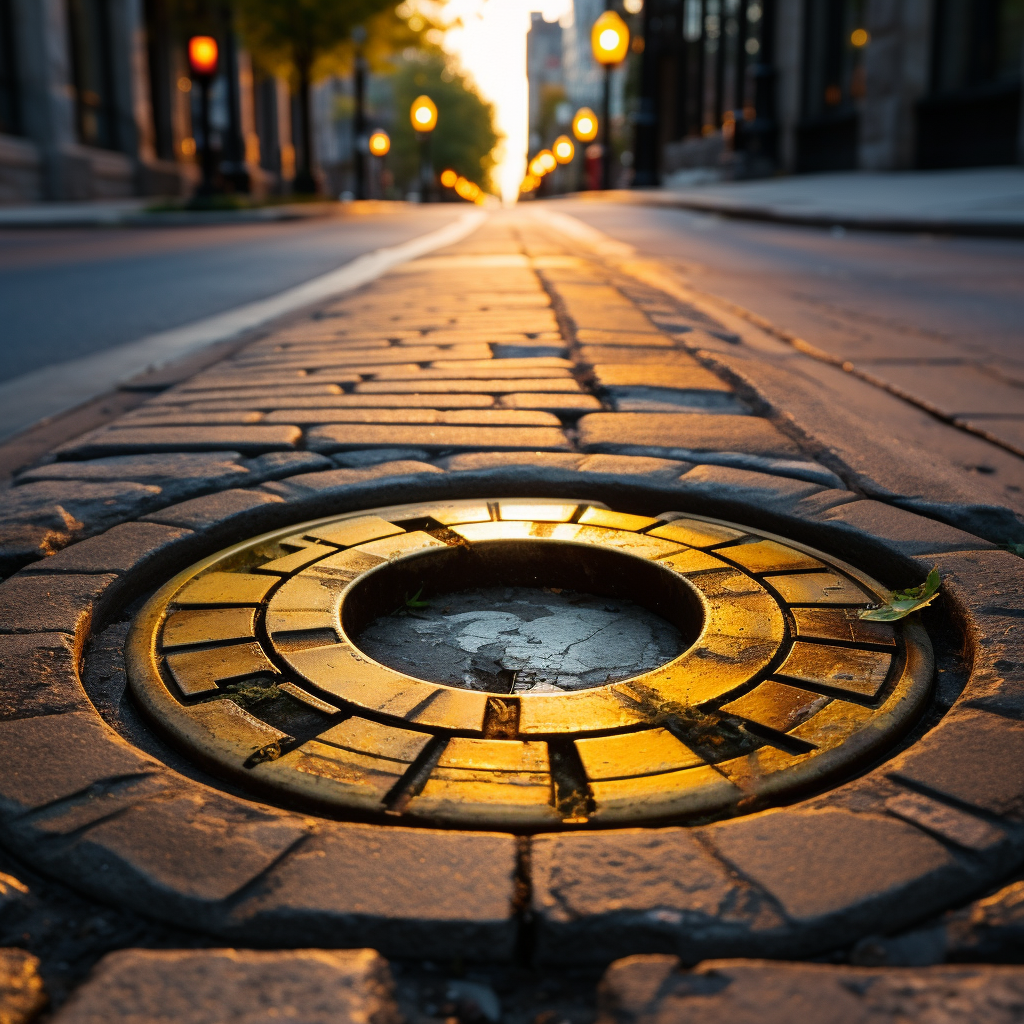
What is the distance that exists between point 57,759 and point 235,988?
442 millimetres

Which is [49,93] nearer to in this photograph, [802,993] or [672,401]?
[672,401]

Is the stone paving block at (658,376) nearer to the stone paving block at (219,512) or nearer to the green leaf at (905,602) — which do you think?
the stone paving block at (219,512)

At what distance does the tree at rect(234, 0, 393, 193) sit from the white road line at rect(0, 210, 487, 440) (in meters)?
18.4

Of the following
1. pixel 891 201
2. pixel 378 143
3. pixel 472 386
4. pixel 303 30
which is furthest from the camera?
pixel 378 143

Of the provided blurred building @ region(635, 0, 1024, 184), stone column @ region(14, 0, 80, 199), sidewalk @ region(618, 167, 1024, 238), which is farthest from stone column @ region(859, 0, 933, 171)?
stone column @ region(14, 0, 80, 199)

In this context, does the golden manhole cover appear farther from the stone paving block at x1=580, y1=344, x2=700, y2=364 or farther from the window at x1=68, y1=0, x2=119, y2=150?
the window at x1=68, y1=0, x2=119, y2=150

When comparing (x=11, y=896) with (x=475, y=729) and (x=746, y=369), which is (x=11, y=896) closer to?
(x=475, y=729)

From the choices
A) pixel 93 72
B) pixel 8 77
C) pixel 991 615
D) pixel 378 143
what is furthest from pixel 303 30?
pixel 991 615

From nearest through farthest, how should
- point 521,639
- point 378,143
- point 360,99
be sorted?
1. point 521,639
2. point 360,99
3. point 378,143

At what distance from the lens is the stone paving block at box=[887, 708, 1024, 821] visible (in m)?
1.06

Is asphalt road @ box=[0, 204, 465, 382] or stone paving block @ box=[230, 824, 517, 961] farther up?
asphalt road @ box=[0, 204, 465, 382]

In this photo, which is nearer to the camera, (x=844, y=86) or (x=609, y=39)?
(x=844, y=86)

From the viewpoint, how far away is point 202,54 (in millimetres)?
16797

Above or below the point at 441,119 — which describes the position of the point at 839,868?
below
